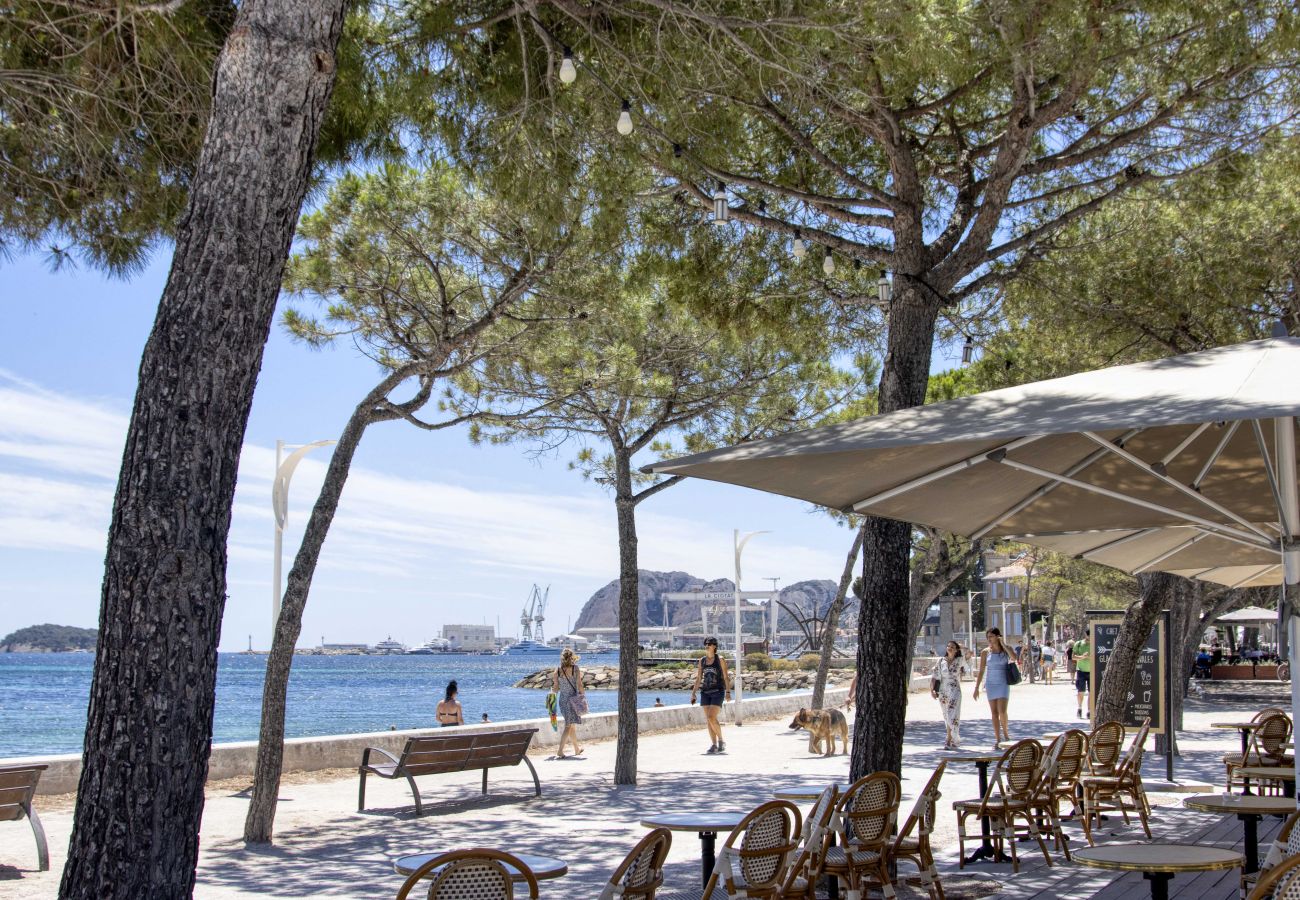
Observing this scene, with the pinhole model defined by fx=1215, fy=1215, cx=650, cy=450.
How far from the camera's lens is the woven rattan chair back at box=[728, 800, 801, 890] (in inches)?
199

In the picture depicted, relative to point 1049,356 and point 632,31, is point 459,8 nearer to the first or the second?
point 632,31

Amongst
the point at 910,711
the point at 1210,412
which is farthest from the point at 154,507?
the point at 910,711

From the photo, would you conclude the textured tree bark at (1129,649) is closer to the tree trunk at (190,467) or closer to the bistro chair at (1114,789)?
the bistro chair at (1114,789)

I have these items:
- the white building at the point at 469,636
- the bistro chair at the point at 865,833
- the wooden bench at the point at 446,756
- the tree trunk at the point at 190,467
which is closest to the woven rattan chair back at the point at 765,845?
the bistro chair at the point at 865,833

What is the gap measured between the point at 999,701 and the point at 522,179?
972 centimetres

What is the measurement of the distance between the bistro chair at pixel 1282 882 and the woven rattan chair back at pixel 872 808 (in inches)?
86.4

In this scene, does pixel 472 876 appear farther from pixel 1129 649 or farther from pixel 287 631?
pixel 1129 649

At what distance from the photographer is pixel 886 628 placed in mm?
7320

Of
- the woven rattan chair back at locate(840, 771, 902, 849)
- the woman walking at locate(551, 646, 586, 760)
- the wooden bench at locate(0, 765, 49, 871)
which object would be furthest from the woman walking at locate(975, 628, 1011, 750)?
the wooden bench at locate(0, 765, 49, 871)

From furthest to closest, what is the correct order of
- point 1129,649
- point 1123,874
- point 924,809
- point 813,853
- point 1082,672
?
point 1082,672
point 1129,649
point 1123,874
point 924,809
point 813,853

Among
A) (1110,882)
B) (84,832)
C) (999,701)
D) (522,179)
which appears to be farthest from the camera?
(999,701)

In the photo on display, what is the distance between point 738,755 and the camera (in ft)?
49.6

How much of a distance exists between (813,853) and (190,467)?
10.5 feet

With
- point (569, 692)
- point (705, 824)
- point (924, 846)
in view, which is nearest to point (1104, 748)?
point (924, 846)
